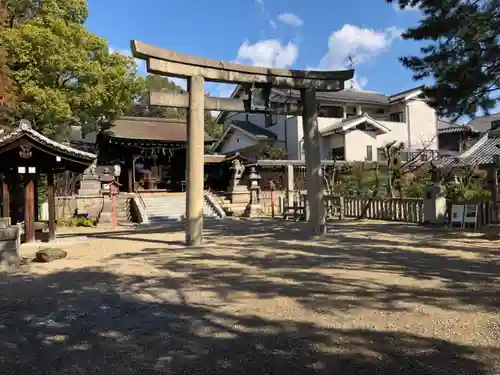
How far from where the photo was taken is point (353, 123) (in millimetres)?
26594

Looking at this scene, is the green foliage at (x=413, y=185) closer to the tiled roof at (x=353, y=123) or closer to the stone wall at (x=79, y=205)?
the tiled roof at (x=353, y=123)

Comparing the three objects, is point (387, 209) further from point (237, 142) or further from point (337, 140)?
point (237, 142)

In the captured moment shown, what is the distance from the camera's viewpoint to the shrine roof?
23.8m

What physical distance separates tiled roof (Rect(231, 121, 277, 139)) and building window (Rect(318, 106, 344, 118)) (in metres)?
3.61

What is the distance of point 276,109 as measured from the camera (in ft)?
35.9

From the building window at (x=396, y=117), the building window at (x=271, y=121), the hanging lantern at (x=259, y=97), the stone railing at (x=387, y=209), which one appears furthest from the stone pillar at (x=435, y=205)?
the building window at (x=396, y=117)

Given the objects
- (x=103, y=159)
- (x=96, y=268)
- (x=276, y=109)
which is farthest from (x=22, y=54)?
(x=96, y=268)

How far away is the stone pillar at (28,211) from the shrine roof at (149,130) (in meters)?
12.7

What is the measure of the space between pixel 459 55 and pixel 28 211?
10.1m

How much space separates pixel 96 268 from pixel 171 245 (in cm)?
252

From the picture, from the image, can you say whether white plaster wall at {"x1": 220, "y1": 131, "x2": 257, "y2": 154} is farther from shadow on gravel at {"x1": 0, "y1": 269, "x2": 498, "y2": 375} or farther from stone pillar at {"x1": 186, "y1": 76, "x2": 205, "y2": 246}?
shadow on gravel at {"x1": 0, "y1": 269, "x2": 498, "y2": 375}

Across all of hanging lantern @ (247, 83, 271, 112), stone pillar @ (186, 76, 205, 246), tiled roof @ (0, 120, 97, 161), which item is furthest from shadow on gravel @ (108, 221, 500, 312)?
tiled roof @ (0, 120, 97, 161)

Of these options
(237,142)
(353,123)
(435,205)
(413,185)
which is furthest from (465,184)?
(237,142)

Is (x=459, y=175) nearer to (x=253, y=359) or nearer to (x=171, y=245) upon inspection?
(x=171, y=245)
